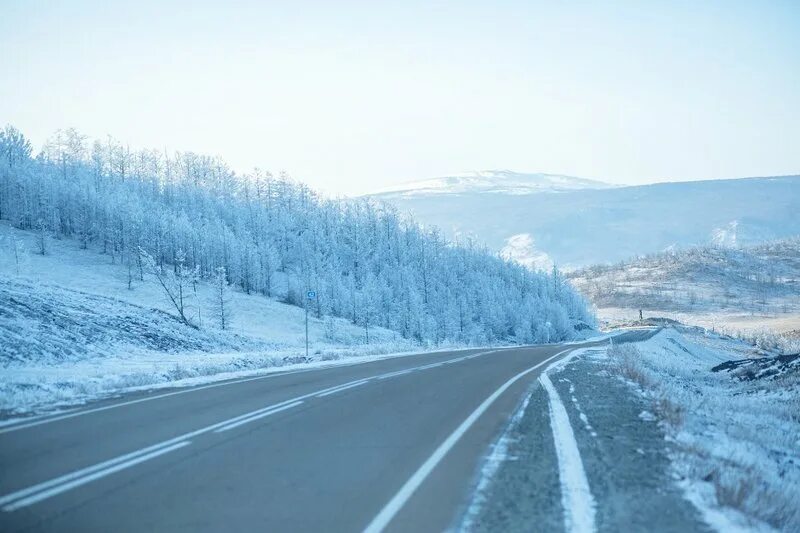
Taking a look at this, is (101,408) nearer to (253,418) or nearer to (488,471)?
(253,418)

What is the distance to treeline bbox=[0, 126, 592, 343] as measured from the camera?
328 feet

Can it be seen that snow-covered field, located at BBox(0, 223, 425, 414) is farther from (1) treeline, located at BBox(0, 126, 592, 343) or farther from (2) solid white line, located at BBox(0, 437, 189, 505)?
(1) treeline, located at BBox(0, 126, 592, 343)

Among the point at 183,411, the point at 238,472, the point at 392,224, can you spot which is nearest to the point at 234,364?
the point at 183,411

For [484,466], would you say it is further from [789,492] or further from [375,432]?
[789,492]

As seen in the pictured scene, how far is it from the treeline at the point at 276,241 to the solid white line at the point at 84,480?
205 ft

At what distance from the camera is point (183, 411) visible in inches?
467

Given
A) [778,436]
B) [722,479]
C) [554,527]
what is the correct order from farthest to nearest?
[778,436] → [722,479] → [554,527]

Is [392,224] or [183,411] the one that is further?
[392,224]

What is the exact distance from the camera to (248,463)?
7730 millimetres

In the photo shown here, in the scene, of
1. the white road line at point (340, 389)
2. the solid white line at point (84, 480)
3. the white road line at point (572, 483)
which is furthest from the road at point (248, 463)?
the white road line at point (572, 483)

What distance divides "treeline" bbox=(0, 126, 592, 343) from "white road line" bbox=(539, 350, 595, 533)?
6277 centimetres

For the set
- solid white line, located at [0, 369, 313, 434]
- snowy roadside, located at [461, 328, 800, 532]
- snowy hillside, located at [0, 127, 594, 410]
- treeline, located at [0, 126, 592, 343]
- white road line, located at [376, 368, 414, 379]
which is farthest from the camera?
treeline, located at [0, 126, 592, 343]

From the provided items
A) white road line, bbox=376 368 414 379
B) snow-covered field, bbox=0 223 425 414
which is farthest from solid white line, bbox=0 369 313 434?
white road line, bbox=376 368 414 379

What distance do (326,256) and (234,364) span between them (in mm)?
121562
